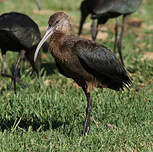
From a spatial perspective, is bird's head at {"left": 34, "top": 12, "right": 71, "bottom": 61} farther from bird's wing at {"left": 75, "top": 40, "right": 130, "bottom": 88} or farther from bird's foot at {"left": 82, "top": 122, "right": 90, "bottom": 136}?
bird's foot at {"left": 82, "top": 122, "right": 90, "bottom": 136}

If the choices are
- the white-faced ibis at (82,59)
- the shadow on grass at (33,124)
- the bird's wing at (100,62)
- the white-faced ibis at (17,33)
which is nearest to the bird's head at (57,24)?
the white-faced ibis at (82,59)

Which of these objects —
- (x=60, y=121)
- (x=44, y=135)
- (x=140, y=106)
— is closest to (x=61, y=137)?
(x=44, y=135)

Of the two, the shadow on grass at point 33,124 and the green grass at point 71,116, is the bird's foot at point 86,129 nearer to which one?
the green grass at point 71,116

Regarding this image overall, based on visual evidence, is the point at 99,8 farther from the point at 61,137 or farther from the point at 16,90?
the point at 61,137

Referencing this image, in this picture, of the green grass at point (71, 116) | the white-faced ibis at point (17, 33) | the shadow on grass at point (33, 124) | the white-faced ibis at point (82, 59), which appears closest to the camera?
the green grass at point (71, 116)

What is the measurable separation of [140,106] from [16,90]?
191 centimetres

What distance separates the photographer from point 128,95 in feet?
16.3

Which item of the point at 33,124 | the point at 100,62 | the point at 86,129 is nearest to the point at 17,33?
the point at 33,124

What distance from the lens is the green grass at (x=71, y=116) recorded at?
11.5 ft

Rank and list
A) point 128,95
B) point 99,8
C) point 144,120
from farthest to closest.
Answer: point 99,8 < point 128,95 < point 144,120

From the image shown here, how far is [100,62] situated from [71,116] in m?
0.72

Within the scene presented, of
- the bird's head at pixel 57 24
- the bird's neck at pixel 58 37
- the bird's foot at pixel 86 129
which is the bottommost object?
the bird's foot at pixel 86 129

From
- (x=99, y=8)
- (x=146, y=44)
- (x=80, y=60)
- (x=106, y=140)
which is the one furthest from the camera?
(x=146, y=44)

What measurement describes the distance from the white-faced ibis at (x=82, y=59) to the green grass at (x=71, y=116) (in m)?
0.30
